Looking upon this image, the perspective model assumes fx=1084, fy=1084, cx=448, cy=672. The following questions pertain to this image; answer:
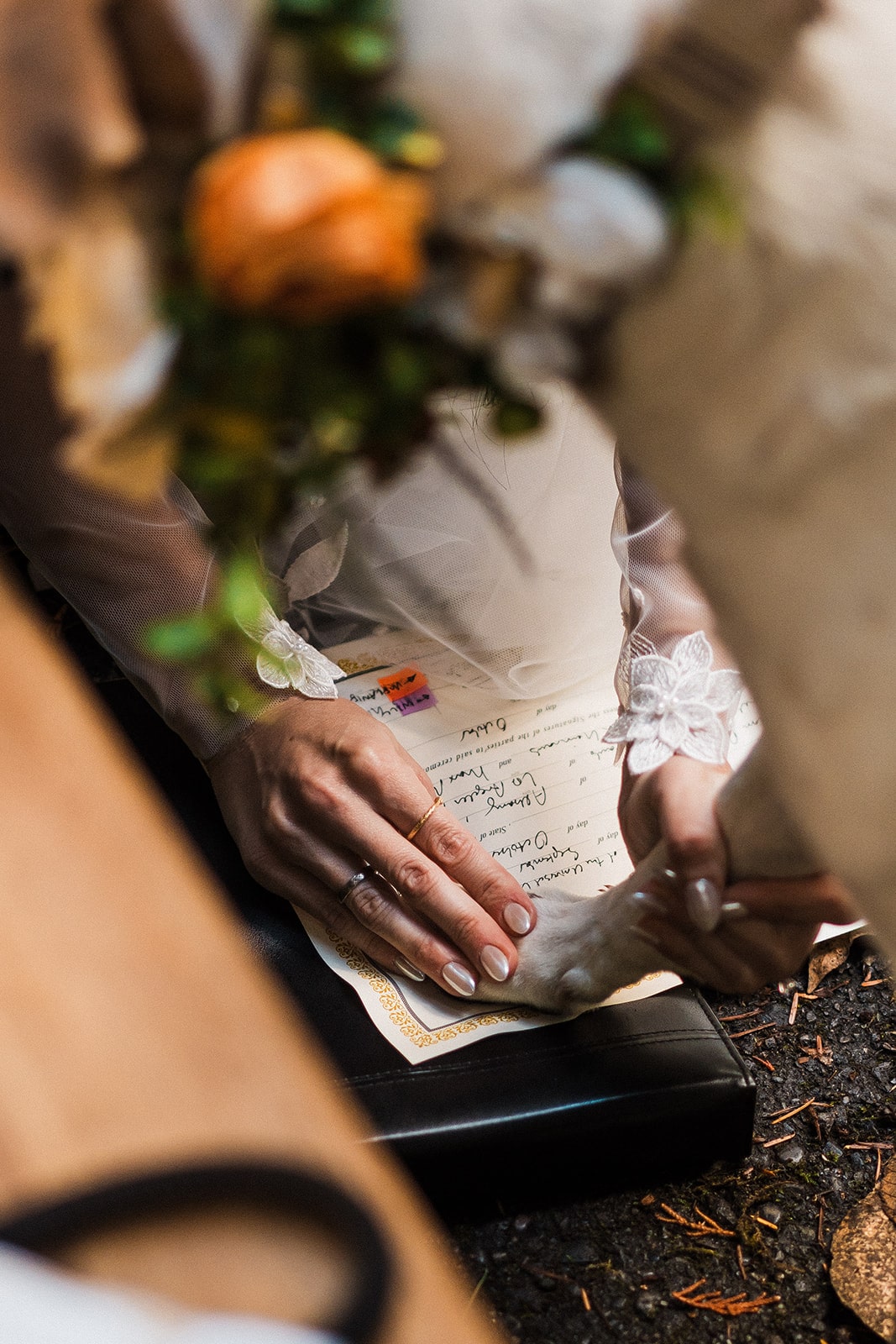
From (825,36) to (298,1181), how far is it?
36cm

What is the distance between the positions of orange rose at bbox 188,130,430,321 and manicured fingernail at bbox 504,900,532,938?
55cm

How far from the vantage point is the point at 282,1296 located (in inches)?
11.9

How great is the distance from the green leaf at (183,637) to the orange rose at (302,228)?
9cm

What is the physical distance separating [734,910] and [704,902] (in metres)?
0.02

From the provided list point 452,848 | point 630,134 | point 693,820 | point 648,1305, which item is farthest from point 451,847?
point 630,134

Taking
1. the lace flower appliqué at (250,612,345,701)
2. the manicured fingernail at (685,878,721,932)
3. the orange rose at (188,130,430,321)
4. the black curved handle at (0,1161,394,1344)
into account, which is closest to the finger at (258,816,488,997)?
the lace flower appliqué at (250,612,345,701)

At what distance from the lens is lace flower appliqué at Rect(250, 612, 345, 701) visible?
0.87m

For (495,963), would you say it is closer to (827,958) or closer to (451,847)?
(451,847)

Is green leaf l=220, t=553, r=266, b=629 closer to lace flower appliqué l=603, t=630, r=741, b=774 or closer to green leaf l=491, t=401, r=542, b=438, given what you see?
green leaf l=491, t=401, r=542, b=438

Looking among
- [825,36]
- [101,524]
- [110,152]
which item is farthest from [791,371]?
[101,524]

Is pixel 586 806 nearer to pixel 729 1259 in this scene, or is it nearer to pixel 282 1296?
pixel 729 1259

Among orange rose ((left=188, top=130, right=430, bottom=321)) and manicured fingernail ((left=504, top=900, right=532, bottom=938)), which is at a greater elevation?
orange rose ((left=188, top=130, right=430, bottom=321))

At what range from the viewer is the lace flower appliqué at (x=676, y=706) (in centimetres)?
74

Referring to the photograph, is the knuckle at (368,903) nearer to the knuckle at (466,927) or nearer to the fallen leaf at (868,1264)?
the knuckle at (466,927)
